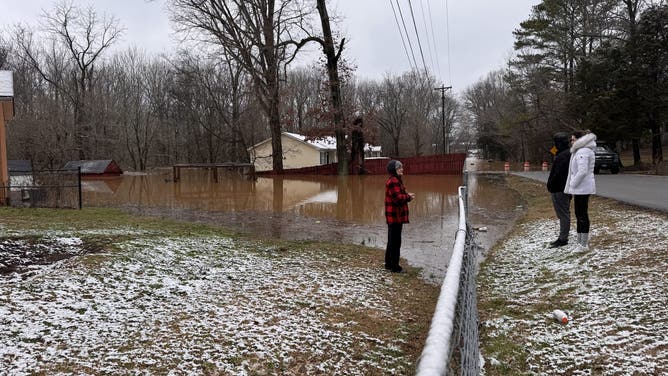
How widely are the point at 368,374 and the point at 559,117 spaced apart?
3454 cm

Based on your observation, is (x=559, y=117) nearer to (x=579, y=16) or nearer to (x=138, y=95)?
(x=579, y=16)

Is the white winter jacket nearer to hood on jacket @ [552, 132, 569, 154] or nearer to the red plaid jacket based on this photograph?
hood on jacket @ [552, 132, 569, 154]

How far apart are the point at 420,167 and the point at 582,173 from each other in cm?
2854

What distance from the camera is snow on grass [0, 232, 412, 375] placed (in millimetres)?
3824

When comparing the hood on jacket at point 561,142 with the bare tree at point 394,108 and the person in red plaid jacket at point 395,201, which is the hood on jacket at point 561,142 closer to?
the person in red plaid jacket at point 395,201

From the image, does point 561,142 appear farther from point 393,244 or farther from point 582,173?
point 393,244

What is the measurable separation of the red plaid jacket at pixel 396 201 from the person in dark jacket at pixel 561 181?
2.54 m

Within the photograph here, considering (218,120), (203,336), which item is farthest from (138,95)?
(203,336)

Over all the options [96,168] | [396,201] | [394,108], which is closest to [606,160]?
[396,201]

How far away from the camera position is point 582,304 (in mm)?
4898

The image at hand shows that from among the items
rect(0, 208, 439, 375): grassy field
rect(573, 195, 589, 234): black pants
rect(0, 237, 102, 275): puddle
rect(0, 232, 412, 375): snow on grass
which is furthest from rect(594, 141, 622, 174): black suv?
rect(0, 237, 102, 275): puddle

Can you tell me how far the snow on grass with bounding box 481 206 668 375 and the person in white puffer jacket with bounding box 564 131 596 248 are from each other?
0.56 meters

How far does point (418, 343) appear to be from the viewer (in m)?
4.53

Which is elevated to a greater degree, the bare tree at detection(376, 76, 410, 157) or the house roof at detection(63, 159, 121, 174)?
the bare tree at detection(376, 76, 410, 157)
